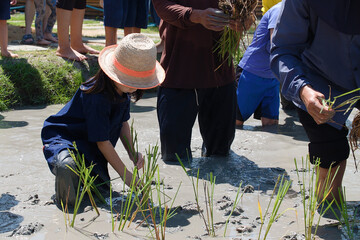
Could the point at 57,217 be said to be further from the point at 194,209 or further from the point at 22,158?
the point at 22,158

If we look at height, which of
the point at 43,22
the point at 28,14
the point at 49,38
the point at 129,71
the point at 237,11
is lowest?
the point at 49,38

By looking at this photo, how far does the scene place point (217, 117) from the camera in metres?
4.35

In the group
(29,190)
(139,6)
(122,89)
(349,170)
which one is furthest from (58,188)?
(139,6)

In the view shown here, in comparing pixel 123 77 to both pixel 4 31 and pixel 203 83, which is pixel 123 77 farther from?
pixel 4 31

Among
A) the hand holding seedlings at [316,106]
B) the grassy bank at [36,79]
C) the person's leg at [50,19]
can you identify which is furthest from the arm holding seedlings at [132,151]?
the person's leg at [50,19]

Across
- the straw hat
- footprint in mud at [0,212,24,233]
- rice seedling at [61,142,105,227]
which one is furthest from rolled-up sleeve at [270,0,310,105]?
footprint in mud at [0,212,24,233]

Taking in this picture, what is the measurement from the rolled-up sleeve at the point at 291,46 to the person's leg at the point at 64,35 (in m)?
3.87

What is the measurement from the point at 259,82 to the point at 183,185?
1927 millimetres

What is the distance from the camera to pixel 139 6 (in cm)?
675

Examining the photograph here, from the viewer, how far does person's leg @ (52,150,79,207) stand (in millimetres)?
3188

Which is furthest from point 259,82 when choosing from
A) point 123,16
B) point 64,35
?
point 64,35

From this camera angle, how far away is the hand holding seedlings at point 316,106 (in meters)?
2.48

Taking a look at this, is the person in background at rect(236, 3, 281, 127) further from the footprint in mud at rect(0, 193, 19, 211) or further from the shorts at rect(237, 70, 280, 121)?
the footprint in mud at rect(0, 193, 19, 211)

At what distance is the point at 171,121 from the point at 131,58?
1.07m
